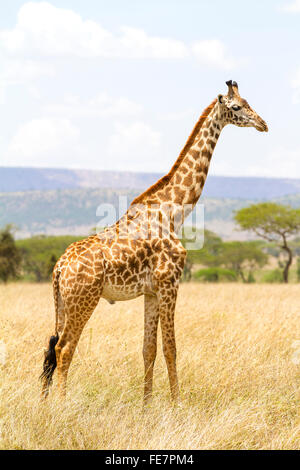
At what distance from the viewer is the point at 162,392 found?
25.7 feet

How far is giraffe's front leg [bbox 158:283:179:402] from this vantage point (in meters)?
7.10

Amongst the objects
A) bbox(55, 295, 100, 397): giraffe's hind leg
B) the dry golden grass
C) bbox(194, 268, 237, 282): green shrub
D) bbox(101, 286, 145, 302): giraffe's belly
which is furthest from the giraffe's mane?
bbox(194, 268, 237, 282): green shrub

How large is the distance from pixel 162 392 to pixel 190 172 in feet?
9.15

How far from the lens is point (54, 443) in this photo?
6008mm

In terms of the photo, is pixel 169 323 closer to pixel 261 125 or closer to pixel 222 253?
pixel 261 125

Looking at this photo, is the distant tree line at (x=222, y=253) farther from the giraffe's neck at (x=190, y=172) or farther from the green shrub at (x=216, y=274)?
the giraffe's neck at (x=190, y=172)

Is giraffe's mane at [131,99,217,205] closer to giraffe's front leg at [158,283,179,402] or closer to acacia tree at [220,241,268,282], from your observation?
giraffe's front leg at [158,283,179,402]

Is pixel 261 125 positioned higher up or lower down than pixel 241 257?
higher up

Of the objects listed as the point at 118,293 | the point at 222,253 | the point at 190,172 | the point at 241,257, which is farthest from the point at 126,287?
the point at 222,253

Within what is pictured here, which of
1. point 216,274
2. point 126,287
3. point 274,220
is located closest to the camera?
point 126,287

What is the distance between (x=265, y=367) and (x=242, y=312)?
439cm

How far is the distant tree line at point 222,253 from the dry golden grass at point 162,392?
67.0 ft

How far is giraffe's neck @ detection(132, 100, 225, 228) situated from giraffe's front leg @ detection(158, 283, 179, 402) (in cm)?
95
